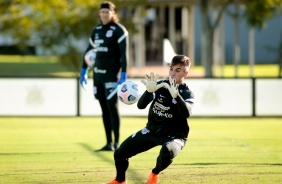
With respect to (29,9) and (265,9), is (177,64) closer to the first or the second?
(265,9)

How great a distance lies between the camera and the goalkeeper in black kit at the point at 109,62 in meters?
11.7

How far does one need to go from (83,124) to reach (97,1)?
12067mm

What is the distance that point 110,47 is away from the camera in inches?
466

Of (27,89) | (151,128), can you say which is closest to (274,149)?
(151,128)

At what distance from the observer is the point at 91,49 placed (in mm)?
12258

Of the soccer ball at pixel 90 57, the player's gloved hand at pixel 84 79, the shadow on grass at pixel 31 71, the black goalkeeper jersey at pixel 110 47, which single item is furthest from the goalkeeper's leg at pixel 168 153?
the shadow on grass at pixel 31 71

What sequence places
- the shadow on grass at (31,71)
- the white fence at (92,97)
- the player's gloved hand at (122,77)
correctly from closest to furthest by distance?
the player's gloved hand at (122,77) → the white fence at (92,97) → the shadow on grass at (31,71)

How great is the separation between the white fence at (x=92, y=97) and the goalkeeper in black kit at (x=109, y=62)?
23.0 ft

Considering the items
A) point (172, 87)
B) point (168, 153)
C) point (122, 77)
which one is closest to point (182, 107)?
point (172, 87)

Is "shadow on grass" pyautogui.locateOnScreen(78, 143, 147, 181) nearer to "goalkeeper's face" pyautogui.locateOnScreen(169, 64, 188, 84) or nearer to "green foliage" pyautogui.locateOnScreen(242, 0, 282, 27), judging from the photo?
"goalkeeper's face" pyautogui.locateOnScreen(169, 64, 188, 84)

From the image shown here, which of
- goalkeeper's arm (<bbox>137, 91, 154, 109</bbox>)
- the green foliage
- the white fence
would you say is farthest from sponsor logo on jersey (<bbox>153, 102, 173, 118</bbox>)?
the green foliage

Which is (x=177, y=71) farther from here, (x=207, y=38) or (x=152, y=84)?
(x=207, y=38)

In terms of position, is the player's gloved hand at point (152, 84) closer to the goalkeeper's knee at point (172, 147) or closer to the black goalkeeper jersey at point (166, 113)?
the black goalkeeper jersey at point (166, 113)

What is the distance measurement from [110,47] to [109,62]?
0.22 m
